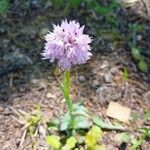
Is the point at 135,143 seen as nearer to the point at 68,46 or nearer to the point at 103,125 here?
the point at 103,125

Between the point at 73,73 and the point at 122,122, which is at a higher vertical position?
the point at 73,73

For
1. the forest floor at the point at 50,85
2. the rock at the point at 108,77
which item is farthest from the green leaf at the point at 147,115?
the rock at the point at 108,77

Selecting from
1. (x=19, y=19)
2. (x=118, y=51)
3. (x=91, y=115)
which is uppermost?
(x=19, y=19)

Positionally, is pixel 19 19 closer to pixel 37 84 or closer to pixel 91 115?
pixel 37 84

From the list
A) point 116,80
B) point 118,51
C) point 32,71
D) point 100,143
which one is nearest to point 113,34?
point 118,51

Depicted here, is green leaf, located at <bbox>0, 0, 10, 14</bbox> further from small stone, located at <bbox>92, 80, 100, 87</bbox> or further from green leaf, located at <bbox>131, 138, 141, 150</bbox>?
green leaf, located at <bbox>131, 138, 141, 150</bbox>

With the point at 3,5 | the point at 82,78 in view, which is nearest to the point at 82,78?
the point at 82,78
